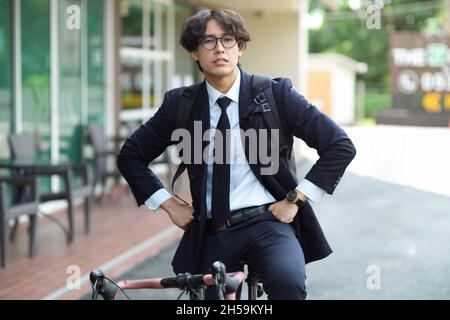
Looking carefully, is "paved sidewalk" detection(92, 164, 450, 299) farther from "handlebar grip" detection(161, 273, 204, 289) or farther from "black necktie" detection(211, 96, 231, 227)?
"handlebar grip" detection(161, 273, 204, 289)

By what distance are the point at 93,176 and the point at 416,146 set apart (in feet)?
41.9

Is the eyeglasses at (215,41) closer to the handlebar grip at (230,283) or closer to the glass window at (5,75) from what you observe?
the handlebar grip at (230,283)

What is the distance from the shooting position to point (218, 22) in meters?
3.73

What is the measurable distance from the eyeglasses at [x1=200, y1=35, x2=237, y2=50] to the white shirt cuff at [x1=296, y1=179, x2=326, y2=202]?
0.63 meters

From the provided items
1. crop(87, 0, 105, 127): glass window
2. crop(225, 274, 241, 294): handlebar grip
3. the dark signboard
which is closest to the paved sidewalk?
crop(87, 0, 105, 127): glass window

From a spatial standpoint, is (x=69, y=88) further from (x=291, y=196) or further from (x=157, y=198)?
(x=291, y=196)

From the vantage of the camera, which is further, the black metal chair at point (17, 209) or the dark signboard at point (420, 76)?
the dark signboard at point (420, 76)

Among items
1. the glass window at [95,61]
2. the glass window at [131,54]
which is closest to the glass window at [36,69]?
the glass window at [95,61]

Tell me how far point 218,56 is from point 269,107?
0.29 metres

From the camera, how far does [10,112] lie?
1092 cm

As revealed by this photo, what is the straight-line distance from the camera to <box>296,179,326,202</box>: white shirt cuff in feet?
12.2

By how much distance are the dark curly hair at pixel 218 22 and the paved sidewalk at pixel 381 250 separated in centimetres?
376

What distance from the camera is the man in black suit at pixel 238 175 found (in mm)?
3730
